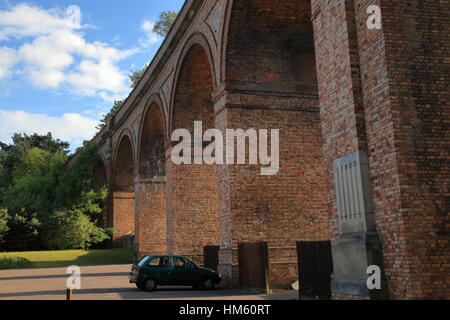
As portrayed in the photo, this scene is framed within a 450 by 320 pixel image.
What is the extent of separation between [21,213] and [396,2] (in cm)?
2854

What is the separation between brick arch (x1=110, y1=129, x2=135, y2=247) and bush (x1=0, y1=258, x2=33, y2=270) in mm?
7039

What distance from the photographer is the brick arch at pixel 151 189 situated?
22.7 meters

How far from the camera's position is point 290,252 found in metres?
11.7

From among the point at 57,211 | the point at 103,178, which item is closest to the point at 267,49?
the point at 57,211

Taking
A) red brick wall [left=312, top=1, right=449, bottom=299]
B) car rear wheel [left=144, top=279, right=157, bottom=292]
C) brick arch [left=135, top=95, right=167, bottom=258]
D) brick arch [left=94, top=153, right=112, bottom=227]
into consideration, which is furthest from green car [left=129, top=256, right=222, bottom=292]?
brick arch [left=94, top=153, right=112, bottom=227]

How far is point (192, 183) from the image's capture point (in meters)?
17.1

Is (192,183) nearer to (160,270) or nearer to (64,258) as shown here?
(160,270)

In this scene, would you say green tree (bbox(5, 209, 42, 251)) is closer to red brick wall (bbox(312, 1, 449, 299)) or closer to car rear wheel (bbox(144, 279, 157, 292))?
car rear wheel (bbox(144, 279, 157, 292))

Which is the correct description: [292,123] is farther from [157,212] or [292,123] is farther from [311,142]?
[157,212]

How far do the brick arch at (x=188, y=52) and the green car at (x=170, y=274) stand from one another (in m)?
5.12

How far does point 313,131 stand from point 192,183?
6129 millimetres

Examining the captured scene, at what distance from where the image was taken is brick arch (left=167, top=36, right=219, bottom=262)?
658 inches

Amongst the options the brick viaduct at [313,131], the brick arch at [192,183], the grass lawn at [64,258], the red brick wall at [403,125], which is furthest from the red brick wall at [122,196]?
the red brick wall at [403,125]

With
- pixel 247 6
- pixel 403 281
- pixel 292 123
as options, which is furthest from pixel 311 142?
pixel 403 281
